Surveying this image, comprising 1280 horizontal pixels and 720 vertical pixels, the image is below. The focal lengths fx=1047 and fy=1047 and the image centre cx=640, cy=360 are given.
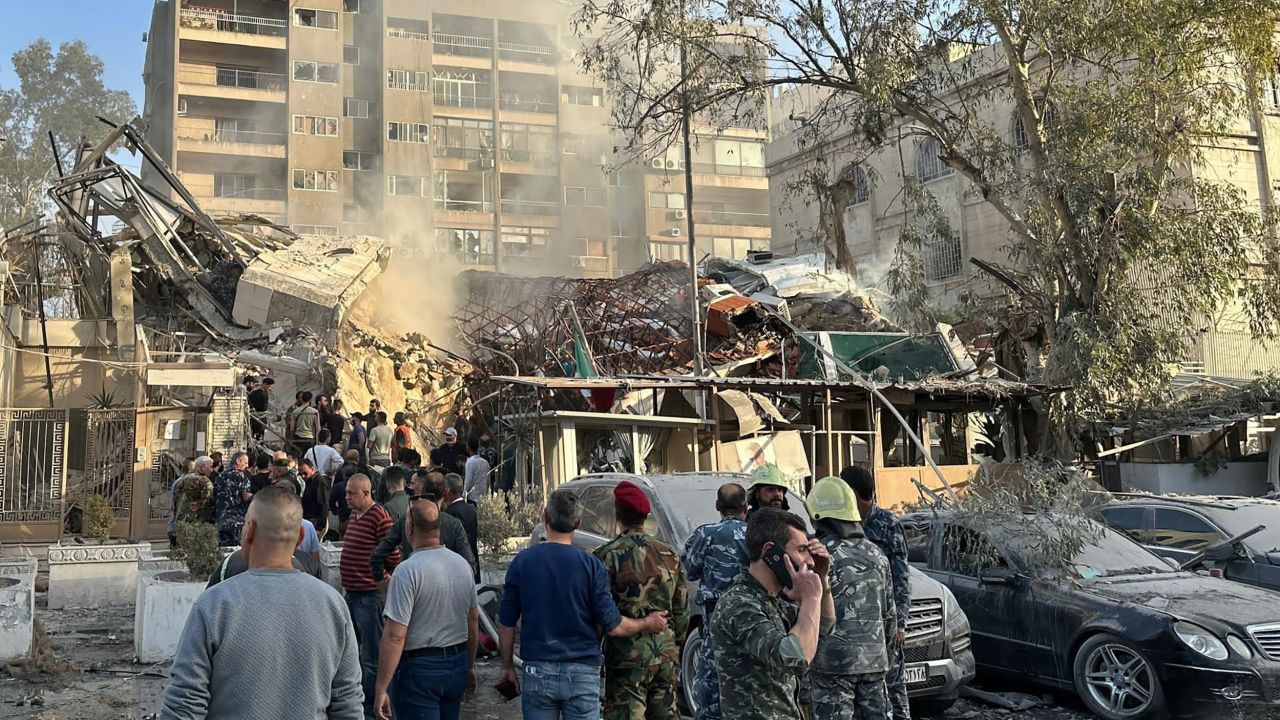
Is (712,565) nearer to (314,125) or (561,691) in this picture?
(561,691)

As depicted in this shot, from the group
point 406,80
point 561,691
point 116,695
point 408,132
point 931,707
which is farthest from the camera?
point 406,80

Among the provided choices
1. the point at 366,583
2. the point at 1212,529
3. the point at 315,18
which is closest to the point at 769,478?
the point at 366,583

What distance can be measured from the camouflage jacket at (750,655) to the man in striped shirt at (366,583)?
2.92m

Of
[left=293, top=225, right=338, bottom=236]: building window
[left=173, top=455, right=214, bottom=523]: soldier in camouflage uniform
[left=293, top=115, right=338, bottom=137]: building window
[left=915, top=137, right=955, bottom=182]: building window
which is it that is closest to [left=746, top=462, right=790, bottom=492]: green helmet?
[left=173, top=455, right=214, bottom=523]: soldier in camouflage uniform

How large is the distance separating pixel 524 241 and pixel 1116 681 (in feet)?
152

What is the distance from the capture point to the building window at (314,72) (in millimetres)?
48031

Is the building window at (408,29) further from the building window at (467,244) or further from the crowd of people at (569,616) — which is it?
the crowd of people at (569,616)

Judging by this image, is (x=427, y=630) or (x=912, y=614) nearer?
(x=427, y=630)

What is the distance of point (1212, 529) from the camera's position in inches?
396

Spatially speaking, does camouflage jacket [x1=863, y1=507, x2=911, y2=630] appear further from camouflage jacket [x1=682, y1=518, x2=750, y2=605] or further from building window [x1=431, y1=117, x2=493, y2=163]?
building window [x1=431, y1=117, x2=493, y2=163]

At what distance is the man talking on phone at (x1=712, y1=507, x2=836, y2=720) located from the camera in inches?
141

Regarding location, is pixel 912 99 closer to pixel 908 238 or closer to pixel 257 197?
pixel 908 238

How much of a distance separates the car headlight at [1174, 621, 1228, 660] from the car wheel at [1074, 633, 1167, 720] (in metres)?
0.30

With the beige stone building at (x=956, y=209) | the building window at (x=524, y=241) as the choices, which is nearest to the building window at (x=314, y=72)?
the building window at (x=524, y=241)
